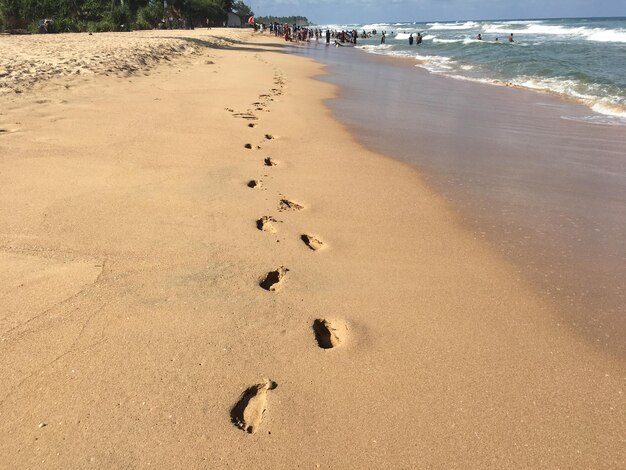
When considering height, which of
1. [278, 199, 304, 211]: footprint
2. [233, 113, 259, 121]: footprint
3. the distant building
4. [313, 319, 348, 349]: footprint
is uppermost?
[313, 319, 348, 349]: footprint

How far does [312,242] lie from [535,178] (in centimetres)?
277

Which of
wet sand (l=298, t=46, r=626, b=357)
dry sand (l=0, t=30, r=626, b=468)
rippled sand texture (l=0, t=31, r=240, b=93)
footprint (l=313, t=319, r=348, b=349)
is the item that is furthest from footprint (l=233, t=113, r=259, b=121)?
footprint (l=313, t=319, r=348, b=349)

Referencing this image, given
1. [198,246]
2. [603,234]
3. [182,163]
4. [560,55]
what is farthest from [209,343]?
[560,55]

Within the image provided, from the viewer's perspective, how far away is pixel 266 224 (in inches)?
130

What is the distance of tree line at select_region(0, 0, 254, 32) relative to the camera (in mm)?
23219

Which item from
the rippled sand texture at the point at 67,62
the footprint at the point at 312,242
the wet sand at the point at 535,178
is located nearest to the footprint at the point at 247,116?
the wet sand at the point at 535,178

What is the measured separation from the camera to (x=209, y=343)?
6.69 feet

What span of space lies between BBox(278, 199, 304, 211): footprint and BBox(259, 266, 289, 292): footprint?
980 millimetres

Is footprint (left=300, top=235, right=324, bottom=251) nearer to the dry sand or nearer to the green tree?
the dry sand

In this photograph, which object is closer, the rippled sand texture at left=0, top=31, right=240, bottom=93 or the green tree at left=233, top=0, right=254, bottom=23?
the rippled sand texture at left=0, top=31, right=240, bottom=93

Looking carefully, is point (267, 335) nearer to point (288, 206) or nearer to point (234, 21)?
point (288, 206)

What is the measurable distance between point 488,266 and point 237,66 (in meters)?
12.4

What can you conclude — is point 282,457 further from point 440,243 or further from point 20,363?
point 440,243

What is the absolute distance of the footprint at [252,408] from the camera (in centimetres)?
167
